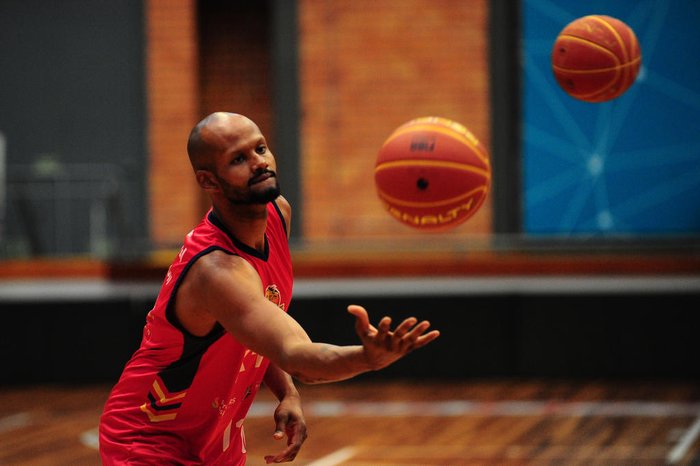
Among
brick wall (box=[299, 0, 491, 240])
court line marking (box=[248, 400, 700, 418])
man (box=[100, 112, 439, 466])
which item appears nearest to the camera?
man (box=[100, 112, 439, 466])

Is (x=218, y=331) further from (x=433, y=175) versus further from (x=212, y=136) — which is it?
(x=433, y=175)

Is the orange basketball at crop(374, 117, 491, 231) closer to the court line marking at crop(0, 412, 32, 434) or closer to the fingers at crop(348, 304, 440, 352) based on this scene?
the fingers at crop(348, 304, 440, 352)

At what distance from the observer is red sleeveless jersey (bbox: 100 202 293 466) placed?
2.60 metres

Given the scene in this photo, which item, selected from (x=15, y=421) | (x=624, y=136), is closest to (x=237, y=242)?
(x=15, y=421)

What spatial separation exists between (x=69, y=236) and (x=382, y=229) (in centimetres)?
321

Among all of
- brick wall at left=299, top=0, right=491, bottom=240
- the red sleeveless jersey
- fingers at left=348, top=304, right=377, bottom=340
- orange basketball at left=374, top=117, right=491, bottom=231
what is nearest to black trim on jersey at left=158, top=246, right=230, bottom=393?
the red sleeveless jersey

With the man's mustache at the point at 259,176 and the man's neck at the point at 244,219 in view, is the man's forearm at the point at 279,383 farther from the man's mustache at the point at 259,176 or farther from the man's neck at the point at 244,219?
the man's mustache at the point at 259,176

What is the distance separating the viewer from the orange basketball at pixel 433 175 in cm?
311

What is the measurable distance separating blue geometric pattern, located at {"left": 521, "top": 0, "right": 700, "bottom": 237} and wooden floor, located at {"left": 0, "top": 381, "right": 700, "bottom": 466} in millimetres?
1633

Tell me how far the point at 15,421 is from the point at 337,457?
2.61 meters

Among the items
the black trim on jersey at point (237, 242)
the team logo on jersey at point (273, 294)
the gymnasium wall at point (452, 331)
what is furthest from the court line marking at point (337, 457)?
the black trim on jersey at point (237, 242)

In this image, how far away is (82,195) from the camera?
9.88 meters

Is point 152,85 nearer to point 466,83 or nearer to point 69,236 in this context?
point 69,236

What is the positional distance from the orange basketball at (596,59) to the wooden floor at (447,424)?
2.50 metres
